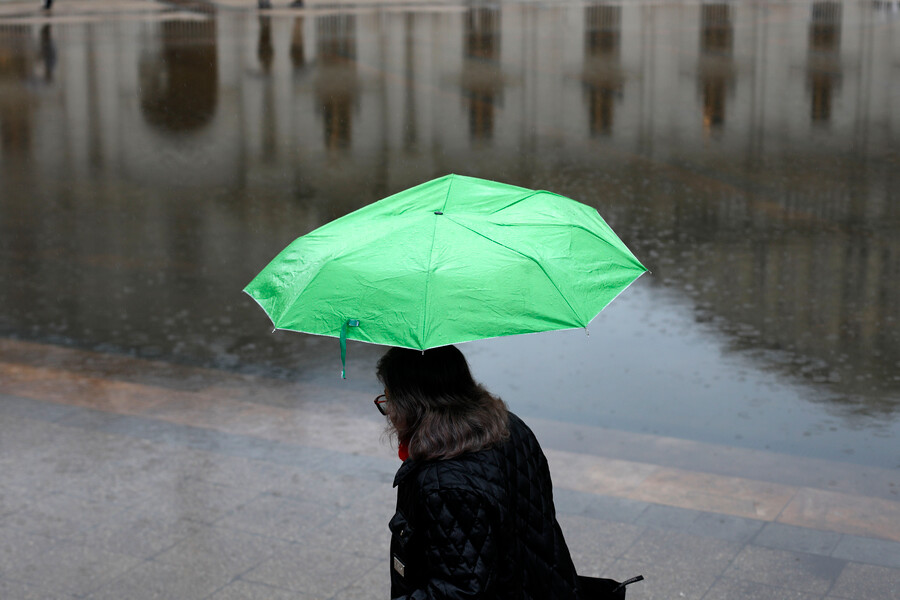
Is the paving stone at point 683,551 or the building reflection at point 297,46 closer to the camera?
the paving stone at point 683,551

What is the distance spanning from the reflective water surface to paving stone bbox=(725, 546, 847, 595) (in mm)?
1340

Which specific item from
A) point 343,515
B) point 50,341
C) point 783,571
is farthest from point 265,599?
point 50,341

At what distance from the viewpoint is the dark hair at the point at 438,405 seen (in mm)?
2510

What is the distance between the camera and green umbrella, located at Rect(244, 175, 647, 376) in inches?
100

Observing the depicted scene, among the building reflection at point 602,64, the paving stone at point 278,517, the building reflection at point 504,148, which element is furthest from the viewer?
the building reflection at point 602,64

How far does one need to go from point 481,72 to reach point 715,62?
5.34 meters

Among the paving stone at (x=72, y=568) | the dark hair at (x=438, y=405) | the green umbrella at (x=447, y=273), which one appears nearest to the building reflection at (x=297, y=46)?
the paving stone at (x=72, y=568)

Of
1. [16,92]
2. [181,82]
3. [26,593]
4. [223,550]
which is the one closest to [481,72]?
[181,82]

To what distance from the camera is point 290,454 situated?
6.09 m

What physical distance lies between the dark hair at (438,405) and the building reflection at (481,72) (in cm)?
1340

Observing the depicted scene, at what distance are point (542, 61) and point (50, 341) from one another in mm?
17537

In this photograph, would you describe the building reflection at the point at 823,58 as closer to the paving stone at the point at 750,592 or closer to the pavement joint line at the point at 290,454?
the pavement joint line at the point at 290,454

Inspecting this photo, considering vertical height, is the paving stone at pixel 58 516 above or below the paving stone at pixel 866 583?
above

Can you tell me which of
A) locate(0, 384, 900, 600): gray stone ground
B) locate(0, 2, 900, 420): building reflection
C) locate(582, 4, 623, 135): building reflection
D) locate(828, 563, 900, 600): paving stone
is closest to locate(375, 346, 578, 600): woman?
locate(0, 384, 900, 600): gray stone ground
